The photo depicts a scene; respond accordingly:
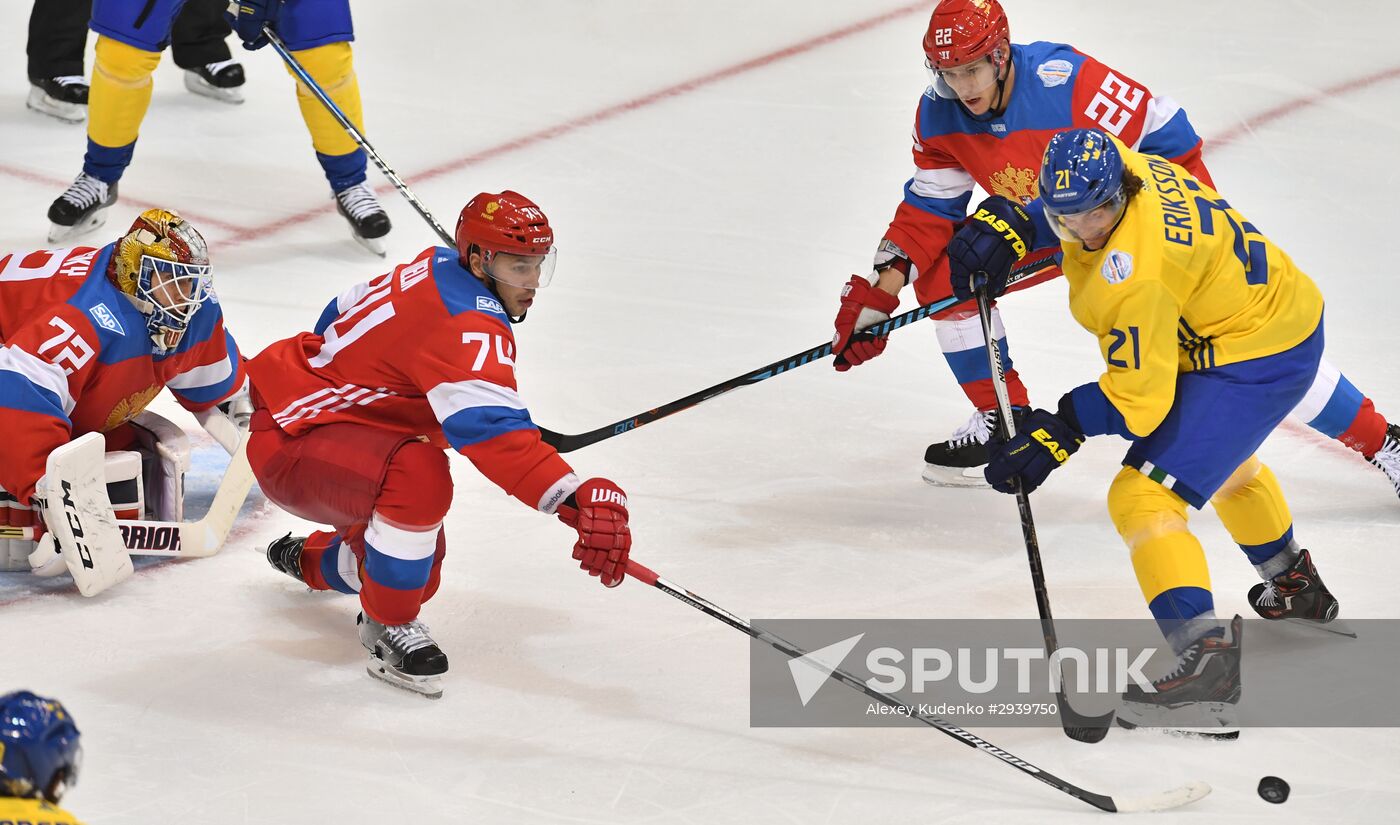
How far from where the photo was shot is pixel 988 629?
364 centimetres

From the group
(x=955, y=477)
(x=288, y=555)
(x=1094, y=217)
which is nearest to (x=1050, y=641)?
(x=1094, y=217)

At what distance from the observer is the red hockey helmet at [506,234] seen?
3.22 metres

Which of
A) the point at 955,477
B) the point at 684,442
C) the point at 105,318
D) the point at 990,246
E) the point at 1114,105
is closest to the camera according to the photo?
the point at 990,246

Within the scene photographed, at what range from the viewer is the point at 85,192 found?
17.5 ft

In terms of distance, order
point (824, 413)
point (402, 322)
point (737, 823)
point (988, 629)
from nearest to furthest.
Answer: point (737, 823) → point (402, 322) → point (988, 629) → point (824, 413)

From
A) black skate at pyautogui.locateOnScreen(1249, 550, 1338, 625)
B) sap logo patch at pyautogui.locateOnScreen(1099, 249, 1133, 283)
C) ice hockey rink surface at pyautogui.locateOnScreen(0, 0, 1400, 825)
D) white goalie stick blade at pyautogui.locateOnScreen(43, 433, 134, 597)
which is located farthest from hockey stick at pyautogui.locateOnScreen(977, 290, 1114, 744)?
white goalie stick blade at pyautogui.locateOnScreen(43, 433, 134, 597)

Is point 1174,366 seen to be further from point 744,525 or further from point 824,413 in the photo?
point 824,413

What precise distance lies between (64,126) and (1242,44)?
4446 millimetres

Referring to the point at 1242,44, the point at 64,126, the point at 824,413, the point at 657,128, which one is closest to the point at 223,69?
the point at 64,126

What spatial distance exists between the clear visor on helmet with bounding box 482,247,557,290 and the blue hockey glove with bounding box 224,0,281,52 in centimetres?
222

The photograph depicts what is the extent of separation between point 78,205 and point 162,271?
6.22 ft

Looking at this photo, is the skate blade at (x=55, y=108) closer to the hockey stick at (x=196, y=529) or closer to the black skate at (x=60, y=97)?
the black skate at (x=60, y=97)

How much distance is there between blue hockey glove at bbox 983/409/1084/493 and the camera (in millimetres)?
3152

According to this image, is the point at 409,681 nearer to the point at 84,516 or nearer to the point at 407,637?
the point at 407,637
